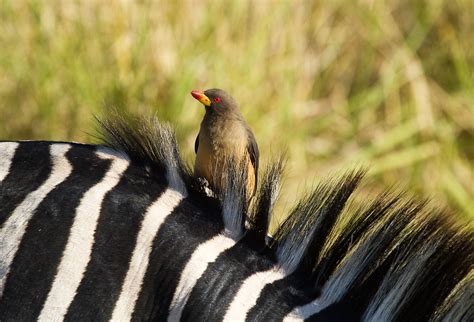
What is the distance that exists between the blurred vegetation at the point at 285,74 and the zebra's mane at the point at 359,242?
107 inches

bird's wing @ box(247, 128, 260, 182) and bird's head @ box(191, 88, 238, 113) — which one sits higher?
bird's head @ box(191, 88, 238, 113)

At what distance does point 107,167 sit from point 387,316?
0.60 meters

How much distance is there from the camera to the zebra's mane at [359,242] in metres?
1.52

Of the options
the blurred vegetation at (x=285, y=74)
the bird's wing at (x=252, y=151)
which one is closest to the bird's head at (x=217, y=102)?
the bird's wing at (x=252, y=151)

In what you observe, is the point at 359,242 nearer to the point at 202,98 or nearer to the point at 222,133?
the point at 222,133

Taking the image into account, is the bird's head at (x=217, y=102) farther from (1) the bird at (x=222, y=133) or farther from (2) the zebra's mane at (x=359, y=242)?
(2) the zebra's mane at (x=359, y=242)

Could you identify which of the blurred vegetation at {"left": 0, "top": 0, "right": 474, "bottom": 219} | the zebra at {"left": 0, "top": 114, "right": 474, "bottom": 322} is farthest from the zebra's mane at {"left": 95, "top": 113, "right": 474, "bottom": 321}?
the blurred vegetation at {"left": 0, "top": 0, "right": 474, "bottom": 219}

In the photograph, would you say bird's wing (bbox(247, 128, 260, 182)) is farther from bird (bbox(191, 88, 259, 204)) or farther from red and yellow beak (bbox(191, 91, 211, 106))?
red and yellow beak (bbox(191, 91, 211, 106))

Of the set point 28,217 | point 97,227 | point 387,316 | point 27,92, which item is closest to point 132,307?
point 97,227

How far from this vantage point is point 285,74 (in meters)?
6.18

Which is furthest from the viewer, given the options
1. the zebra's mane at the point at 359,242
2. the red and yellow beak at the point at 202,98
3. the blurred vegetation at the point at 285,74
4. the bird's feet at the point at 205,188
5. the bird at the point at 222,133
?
the blurred vegetation at the point at 285,74

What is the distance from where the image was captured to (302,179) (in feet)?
19.8

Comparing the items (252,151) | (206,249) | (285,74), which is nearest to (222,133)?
(252,151)

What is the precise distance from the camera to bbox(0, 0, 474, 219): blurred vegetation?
517 centimetres
